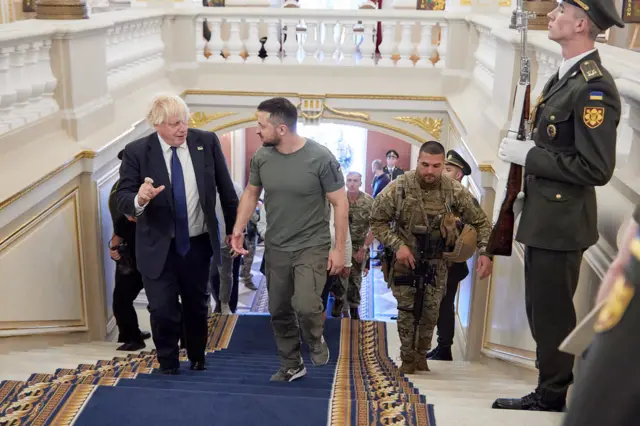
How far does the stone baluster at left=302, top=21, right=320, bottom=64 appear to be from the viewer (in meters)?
7.87

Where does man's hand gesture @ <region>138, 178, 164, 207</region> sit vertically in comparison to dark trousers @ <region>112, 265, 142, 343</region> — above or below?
above

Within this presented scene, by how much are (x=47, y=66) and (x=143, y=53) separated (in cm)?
228

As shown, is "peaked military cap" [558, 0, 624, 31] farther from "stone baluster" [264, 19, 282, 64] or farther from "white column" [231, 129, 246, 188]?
"white column" [231, 129, 246, 188]

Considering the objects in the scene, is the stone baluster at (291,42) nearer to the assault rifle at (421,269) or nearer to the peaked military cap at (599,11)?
the assault rifle at (421,269)

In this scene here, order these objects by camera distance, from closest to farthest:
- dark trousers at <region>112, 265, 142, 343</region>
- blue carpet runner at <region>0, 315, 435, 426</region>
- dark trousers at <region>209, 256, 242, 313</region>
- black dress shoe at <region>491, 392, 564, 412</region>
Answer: blue carpet runner at <region>0, 315, 435, 426</region>
black dress shoe at <region>491, 392, 564, 412</region>
dark trousers at <region>112, 265, 142, 343</region>
dark trousers at <region>209, 256, 242, 313</region>

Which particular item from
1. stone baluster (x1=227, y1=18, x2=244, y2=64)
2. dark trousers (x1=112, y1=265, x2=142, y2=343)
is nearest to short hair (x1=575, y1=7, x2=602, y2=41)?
dark trousers (x1=112, y1=265, x2=142, y2=343)

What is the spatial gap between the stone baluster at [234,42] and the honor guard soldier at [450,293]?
3.48 metres

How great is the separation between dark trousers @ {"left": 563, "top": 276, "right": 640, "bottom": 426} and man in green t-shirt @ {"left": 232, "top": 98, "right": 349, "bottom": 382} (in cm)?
260

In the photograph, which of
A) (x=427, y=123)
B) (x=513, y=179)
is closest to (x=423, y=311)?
(x=513, y=179)

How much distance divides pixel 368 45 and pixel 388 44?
0.69ft

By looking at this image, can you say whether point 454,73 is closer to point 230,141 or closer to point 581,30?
point 581,30

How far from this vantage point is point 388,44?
7.82 metres

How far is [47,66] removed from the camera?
4.82 metres

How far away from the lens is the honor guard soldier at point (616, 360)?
39.3 inches
